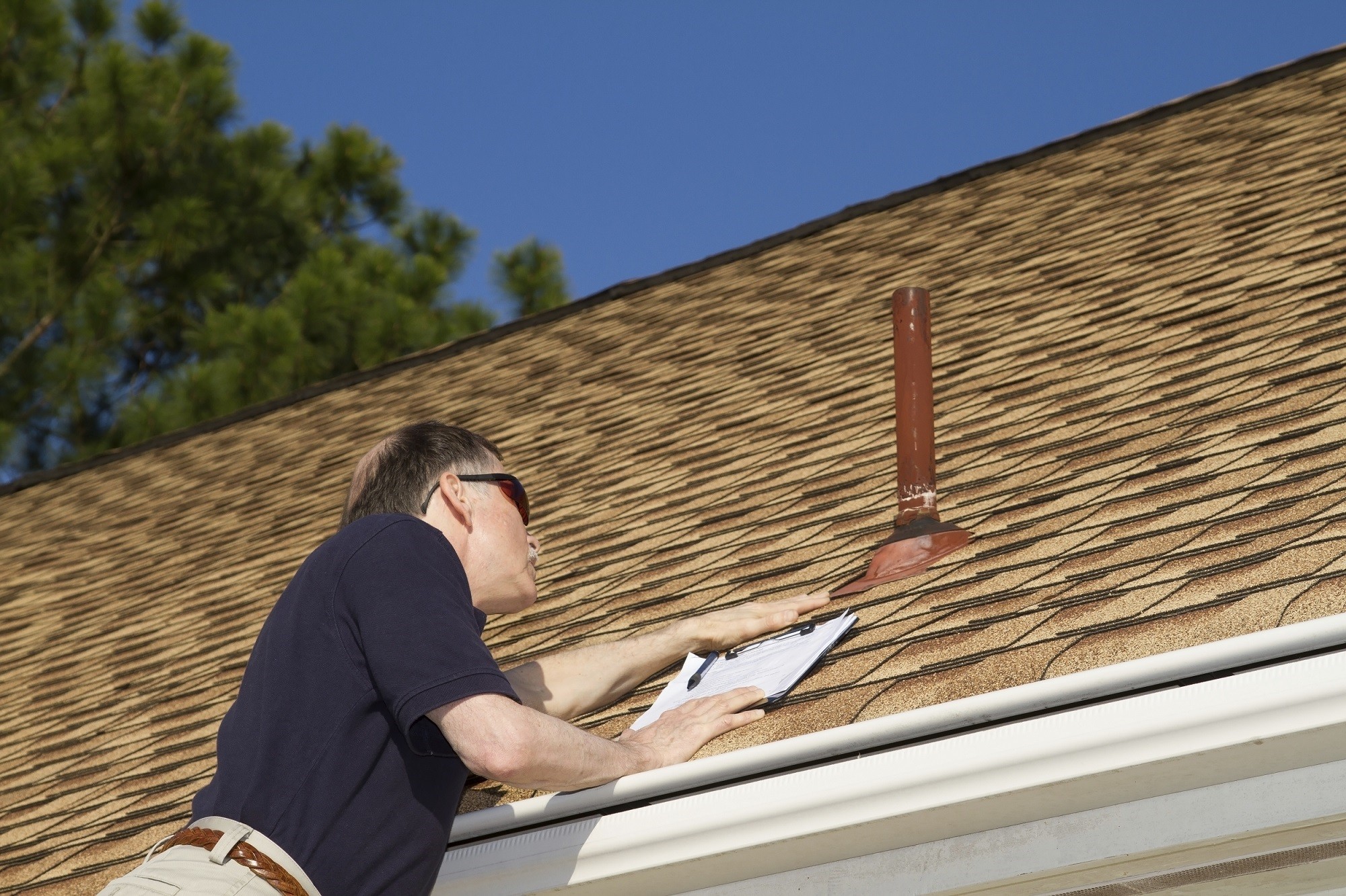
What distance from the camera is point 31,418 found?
2095 centimetres

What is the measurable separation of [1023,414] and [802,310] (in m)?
2.65

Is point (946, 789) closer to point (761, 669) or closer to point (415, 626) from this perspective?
point (761, 669)

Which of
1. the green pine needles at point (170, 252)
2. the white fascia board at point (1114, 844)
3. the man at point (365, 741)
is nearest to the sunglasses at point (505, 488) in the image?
the man at point (365, 741)

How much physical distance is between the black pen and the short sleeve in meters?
0.93

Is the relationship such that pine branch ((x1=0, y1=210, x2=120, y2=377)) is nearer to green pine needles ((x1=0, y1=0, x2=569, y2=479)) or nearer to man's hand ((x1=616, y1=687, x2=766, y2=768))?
green pine needles ((x1=0, y1=0, x2=569, y2=479))

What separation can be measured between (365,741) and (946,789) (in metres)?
1.10

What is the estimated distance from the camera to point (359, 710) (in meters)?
2.69

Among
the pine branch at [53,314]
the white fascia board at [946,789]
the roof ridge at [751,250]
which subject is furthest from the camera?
the pine branch at [53,314]

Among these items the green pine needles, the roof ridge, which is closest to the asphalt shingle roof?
the roof ridge

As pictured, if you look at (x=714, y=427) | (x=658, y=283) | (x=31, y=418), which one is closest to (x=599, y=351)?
(x=658, y=283)

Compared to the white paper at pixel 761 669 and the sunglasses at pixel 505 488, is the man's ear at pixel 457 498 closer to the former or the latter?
the sunglasses at pixel 505 488

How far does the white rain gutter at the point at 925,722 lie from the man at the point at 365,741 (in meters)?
0.08

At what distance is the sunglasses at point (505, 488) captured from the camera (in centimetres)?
327

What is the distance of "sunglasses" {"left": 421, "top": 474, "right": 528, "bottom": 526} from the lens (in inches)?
129
